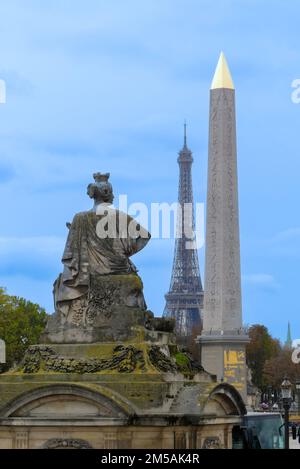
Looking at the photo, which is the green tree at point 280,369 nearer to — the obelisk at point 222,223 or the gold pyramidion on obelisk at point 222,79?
the obelisk at point 222,223

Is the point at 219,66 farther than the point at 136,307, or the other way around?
the point at 219,66

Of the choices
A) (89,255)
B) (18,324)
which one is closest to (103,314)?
(89,255)

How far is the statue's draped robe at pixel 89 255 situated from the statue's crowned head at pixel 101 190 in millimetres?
429

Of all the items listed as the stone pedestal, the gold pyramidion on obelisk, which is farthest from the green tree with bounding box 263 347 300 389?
the gold pyramidion on obelisk

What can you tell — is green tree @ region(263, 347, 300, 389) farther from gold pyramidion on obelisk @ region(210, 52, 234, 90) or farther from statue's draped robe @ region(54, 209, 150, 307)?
statue's draped robe @ region(54, 209, 150, 307)

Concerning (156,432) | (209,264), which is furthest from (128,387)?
(209,264)

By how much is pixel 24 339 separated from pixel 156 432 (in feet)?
146

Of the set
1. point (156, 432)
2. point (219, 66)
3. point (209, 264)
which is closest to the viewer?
point (156, 432)

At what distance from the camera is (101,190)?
2919cm

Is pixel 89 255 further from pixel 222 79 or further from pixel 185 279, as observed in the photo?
pixel 185 279
